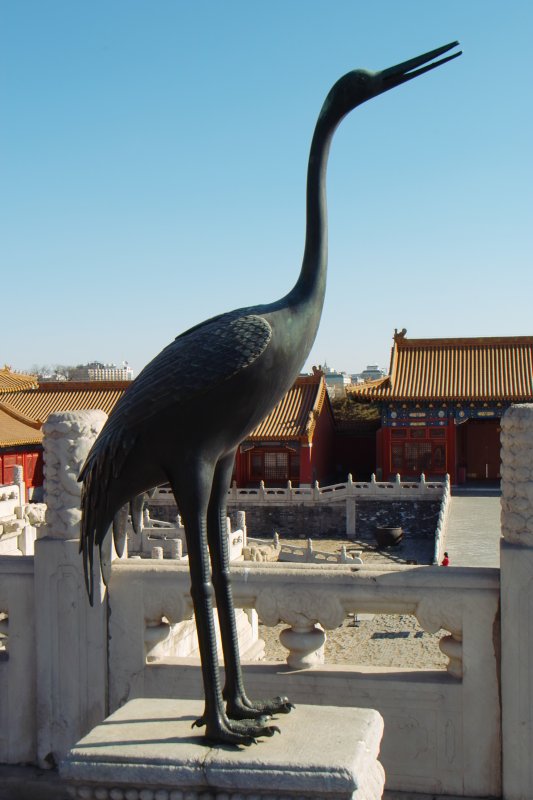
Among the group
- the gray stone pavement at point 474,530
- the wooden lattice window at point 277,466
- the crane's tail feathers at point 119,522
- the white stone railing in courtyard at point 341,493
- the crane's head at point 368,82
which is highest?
the crane's head at point 368,82

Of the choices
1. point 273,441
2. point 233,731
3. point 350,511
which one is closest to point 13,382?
point 273,441

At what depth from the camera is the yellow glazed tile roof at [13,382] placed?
96.6 ft

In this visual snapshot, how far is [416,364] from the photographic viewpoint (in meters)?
28.0

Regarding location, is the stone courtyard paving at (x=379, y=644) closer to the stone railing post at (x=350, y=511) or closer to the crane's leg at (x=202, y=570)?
the crane's leg at (x=202, y=570)

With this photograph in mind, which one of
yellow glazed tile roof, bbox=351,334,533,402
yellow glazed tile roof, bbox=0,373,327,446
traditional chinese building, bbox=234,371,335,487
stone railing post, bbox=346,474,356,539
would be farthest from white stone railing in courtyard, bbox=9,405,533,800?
yellow glazed tile roof, bbox=351,334,533,402

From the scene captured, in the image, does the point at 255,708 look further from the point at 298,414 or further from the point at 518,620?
the point at 298,414

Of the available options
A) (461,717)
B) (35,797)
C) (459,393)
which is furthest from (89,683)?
(459,393)

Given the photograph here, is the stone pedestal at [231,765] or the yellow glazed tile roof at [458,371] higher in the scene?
the yellow glazed tile roof at [458,371]

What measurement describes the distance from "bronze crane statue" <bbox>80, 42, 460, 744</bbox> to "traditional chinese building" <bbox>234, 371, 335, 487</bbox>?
21727 mm

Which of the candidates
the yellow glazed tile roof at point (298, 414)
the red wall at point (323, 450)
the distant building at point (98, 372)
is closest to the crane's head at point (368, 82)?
the yellow glazed tile roof at point (298, 414)

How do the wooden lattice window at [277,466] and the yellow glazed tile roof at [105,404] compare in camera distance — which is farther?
the wooden lattice window at [277,466]

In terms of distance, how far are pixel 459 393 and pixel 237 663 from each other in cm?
2431

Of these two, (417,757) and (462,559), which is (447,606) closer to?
(417,757)

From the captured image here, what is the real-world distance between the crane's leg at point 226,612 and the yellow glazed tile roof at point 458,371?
23613 mm
